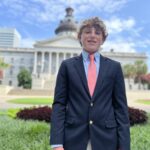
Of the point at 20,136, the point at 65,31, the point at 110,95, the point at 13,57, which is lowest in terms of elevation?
the point at 20,136

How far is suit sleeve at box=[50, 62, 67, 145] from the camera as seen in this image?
9.82 feet

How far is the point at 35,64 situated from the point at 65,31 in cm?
1755

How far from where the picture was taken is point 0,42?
6137 inches

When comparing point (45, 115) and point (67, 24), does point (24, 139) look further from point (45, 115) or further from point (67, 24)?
point (67, 24)

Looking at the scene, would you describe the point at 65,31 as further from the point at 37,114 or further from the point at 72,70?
the point at 72,70

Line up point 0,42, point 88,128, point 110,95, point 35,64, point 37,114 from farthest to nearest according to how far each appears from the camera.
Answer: point 0,42, point 35,64, point 37,114, point 110,95, point 88,128

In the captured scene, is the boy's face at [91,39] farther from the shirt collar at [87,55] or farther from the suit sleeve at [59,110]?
the suit sleeve at [59,110]

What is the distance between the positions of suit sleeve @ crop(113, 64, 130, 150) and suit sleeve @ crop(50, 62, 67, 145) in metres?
0.52

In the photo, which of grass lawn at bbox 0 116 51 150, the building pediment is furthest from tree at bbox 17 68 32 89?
grass lawn at bbox 0 116 51 150

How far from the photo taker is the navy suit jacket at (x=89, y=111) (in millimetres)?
2998

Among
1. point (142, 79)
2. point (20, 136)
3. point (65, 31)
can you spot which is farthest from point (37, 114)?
point (65, 31)

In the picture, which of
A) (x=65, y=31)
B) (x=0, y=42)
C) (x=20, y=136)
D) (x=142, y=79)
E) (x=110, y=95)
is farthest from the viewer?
(x=0, y=42)

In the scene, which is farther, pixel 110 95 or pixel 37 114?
pixel 37 114

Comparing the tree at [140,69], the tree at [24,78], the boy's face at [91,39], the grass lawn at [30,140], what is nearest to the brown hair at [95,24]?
the boy's face at [91,39]
